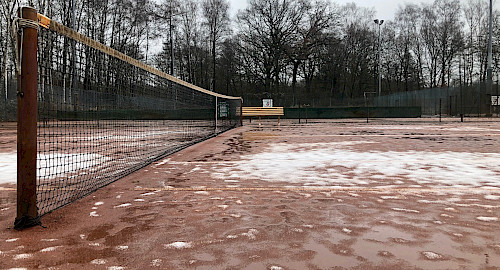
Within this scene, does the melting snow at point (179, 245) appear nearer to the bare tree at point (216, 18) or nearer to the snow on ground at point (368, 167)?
the snow on ground at point (368, 167)

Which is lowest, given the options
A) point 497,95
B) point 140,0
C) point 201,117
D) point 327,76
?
point 201,117

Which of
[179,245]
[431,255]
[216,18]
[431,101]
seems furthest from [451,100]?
[179,245]

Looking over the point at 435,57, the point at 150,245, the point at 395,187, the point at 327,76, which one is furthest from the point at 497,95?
the point at 150,245

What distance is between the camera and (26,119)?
2480 millimetres

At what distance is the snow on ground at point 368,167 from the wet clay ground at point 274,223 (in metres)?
0.04

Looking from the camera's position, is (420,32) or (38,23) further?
(420,32)

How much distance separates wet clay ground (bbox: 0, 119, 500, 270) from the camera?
201 centimetres

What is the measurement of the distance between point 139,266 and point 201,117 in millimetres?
13489

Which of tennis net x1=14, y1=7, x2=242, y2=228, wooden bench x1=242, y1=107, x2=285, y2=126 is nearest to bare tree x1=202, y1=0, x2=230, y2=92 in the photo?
wooden bench x1=242, y1=107, x2=285, y2=126

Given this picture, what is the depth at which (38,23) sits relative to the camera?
2664 mm

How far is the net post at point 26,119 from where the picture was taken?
97.2 inches

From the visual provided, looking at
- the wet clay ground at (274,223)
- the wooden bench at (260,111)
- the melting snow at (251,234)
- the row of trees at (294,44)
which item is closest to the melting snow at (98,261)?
the wet clay ground at (274,223)

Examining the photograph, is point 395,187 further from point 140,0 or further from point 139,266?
point 140,0

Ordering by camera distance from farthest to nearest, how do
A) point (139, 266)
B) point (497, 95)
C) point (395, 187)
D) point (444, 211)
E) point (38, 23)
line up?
point (497, 95)
point (395, 187)
point (444, 211)
point (38, 23)
point (139, 266)
